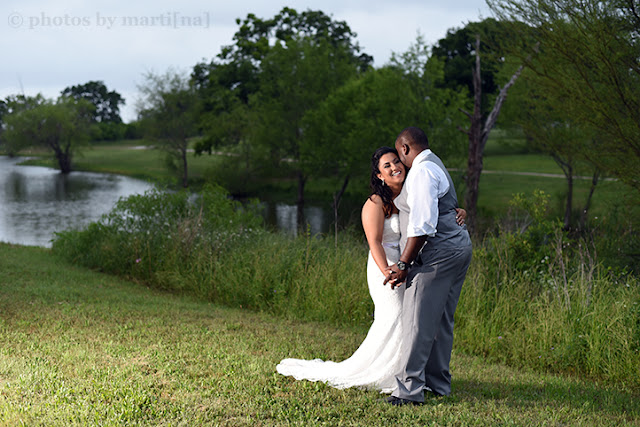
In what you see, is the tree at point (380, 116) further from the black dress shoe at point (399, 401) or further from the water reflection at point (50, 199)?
the black dress shoe at point (399, 401)

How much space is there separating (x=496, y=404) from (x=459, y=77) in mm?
46679

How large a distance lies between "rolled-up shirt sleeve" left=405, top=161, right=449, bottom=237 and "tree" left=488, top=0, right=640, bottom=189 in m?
6.94

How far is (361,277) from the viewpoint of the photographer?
8.96m

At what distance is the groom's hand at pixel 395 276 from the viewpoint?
4.48m

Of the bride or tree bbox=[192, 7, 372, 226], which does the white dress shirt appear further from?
tree bbox=[192, 7, 372, 226]

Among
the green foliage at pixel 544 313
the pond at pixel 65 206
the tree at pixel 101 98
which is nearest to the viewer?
the green foliage at pixel 544 313

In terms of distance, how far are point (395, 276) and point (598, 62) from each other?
7.92 meters

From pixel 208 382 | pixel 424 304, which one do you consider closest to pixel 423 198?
pixel 424 304

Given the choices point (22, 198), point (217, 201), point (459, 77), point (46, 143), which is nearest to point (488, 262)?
point (217, 201)

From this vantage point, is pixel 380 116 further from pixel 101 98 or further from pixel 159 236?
pixel 101 98

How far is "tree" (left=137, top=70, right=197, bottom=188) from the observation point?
49000mm

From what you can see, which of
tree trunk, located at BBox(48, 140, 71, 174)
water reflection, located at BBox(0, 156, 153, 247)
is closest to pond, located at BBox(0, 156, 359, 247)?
water reflection, located at BBox(0, 156, 153, 247)

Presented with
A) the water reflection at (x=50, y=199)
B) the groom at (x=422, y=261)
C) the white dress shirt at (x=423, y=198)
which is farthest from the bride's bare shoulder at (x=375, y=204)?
the water reflection at (x=50, y=199)

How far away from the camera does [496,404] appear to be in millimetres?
4809
